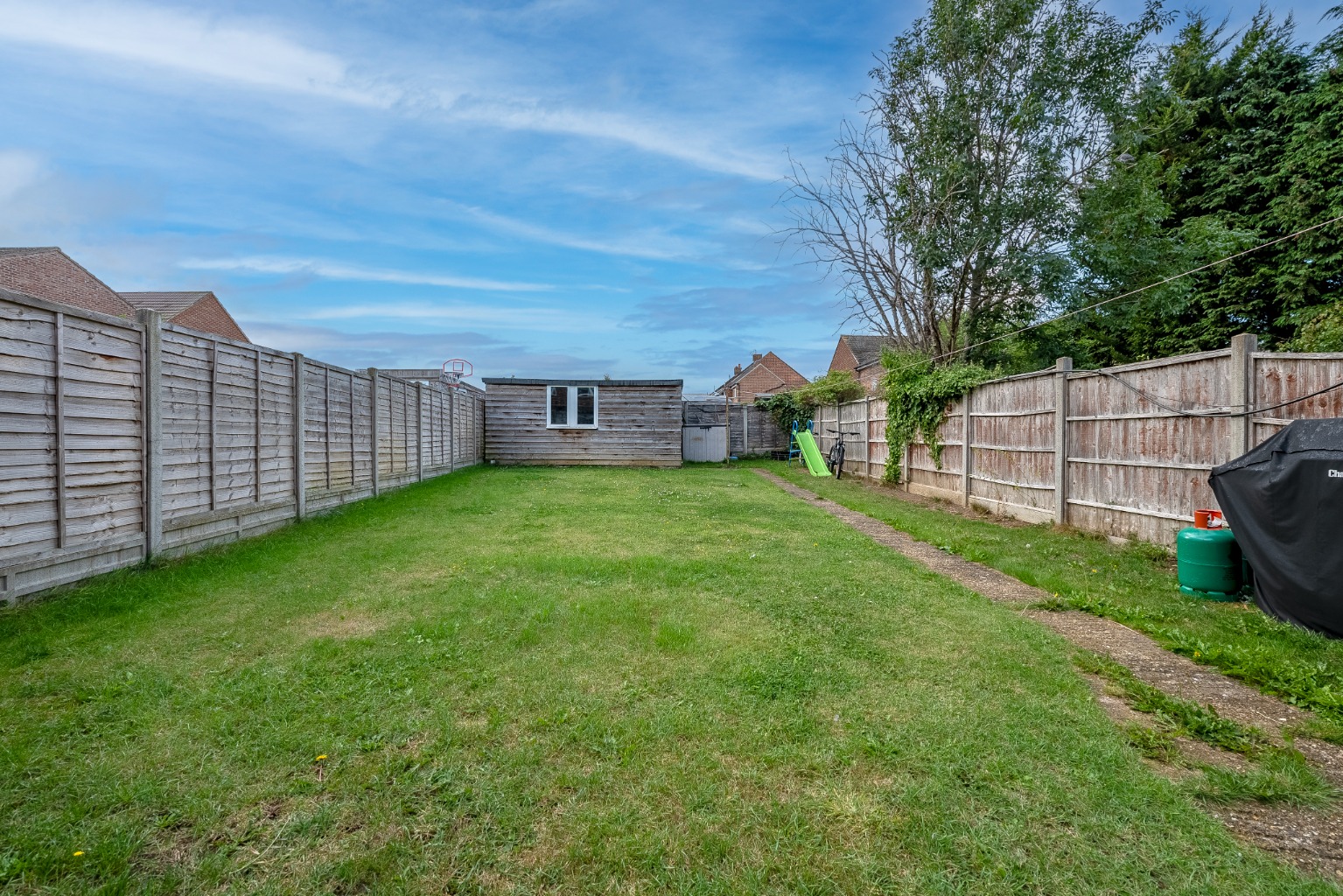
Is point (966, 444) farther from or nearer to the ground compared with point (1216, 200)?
nearer to the ground

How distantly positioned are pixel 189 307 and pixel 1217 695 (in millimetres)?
34688

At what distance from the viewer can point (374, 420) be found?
10.1m

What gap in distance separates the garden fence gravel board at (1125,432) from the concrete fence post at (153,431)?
30.6 feet

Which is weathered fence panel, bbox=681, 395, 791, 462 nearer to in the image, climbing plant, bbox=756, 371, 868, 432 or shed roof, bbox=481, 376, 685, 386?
climbing plant, bbox=756, 371, 868, 432

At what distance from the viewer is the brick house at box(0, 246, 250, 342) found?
2033cm

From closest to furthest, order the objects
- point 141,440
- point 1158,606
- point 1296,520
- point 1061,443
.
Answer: point 1296,520 < point 1158,606 < point 141,440 < point 1061,443

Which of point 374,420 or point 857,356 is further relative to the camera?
point 857,356

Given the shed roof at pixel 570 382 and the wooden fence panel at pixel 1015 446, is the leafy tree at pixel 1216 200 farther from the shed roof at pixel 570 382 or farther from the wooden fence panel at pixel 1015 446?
the shed roof at pixel 570 382

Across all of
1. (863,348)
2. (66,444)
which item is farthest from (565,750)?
(863,348)

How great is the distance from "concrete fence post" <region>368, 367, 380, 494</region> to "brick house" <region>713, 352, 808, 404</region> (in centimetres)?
3525

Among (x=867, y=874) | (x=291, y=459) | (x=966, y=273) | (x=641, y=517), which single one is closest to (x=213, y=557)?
(x=291, y=459)

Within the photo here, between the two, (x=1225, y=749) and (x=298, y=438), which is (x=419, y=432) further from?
(x=1225, y=749)

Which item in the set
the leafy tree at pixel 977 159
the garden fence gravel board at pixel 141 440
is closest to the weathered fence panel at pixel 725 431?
the leafy tree at pixel 977 159

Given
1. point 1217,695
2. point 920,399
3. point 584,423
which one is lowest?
point 1217,695
